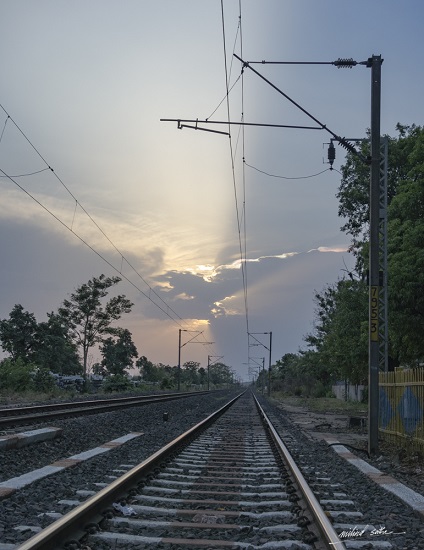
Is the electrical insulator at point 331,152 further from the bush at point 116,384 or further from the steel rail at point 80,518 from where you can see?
the bush at point 116,384

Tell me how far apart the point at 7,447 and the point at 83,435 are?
379cm

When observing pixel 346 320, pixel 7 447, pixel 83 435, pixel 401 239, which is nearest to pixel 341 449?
pixel 83 435

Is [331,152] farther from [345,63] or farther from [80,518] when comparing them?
[80,518]

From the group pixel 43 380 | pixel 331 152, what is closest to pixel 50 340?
pixel 43 380

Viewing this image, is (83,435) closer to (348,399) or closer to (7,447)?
(7,447)

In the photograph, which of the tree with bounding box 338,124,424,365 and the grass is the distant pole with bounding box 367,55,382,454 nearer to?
the tree with bounding box 338,124,424,365

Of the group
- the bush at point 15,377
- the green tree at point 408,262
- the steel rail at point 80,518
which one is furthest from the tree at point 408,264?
the bush at point 15,377

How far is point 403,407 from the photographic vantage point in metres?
14.3

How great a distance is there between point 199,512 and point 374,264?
7990 mm

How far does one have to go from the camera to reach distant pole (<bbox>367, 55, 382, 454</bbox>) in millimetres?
13023

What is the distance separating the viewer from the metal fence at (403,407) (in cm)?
1278

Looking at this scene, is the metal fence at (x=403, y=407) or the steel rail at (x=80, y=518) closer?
the steel rail at (x=80, y=518)
